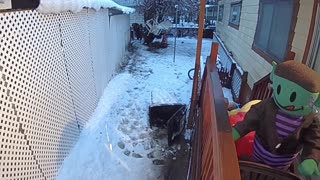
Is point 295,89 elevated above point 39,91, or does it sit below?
above

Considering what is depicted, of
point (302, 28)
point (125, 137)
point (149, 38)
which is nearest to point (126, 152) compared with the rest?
point (125, 137)

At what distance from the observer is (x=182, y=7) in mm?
19609

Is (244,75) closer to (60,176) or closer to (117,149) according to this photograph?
(117,149)

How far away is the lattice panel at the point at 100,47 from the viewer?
17.1ft

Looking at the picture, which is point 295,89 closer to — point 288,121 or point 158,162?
point 288,121

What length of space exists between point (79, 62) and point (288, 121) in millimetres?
3279

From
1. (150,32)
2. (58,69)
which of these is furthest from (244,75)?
(150,32)

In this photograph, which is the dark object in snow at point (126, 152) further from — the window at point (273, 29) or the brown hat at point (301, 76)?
the brown hat at point (301, 76)

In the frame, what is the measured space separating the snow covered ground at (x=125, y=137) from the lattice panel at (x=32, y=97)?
39 cm

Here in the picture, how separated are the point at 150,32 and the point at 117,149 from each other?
11856 mm

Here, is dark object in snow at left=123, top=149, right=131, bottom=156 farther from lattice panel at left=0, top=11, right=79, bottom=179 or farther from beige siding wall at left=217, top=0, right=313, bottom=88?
beige siding wall at left=217, top=0, right=313, bottom=88

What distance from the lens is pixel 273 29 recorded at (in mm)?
4074

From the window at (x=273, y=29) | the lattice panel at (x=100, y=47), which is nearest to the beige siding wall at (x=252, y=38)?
the window at (x=273, y=29)

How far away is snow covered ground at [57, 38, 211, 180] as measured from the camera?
3.42 m
